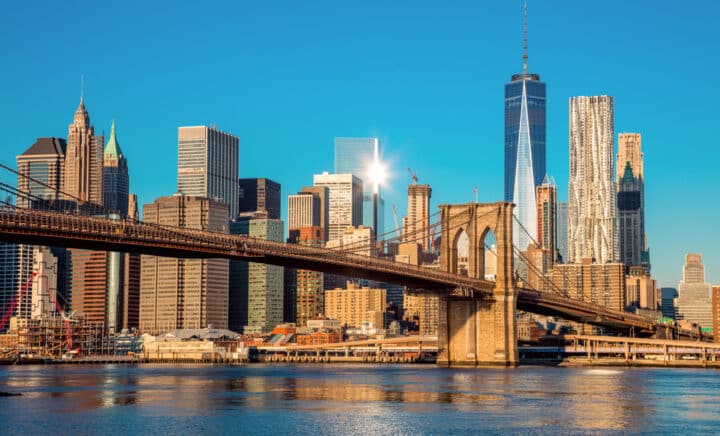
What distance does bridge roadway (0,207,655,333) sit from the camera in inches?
2362

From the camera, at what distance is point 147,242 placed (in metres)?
65.0

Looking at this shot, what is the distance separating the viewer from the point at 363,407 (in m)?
50.4

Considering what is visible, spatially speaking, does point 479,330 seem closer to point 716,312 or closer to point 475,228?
point 475,228

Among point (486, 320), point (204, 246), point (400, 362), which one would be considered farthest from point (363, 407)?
point (400, 362)

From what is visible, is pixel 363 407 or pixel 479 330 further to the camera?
pixel 479 330

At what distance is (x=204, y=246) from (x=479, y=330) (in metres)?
29.2

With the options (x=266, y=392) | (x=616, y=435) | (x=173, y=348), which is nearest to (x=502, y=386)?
(x=266, y=392)

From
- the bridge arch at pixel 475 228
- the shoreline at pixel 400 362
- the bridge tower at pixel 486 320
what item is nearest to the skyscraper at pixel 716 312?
the shoreline at pixel 400 362

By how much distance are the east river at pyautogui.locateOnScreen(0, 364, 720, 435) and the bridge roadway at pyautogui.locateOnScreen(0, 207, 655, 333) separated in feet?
26.0

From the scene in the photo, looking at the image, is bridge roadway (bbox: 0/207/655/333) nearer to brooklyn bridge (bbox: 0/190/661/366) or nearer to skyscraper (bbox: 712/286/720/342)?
brooklyn bridge (bbox: 0/190/661/366)

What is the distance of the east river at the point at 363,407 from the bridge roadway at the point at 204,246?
7936mm

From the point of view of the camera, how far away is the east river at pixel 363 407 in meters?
42.2

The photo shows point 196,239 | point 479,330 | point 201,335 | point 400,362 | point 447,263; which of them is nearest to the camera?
point 196,239

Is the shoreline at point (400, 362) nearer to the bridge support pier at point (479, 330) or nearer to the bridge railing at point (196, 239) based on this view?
the bridge support pier at point (479, 330)
